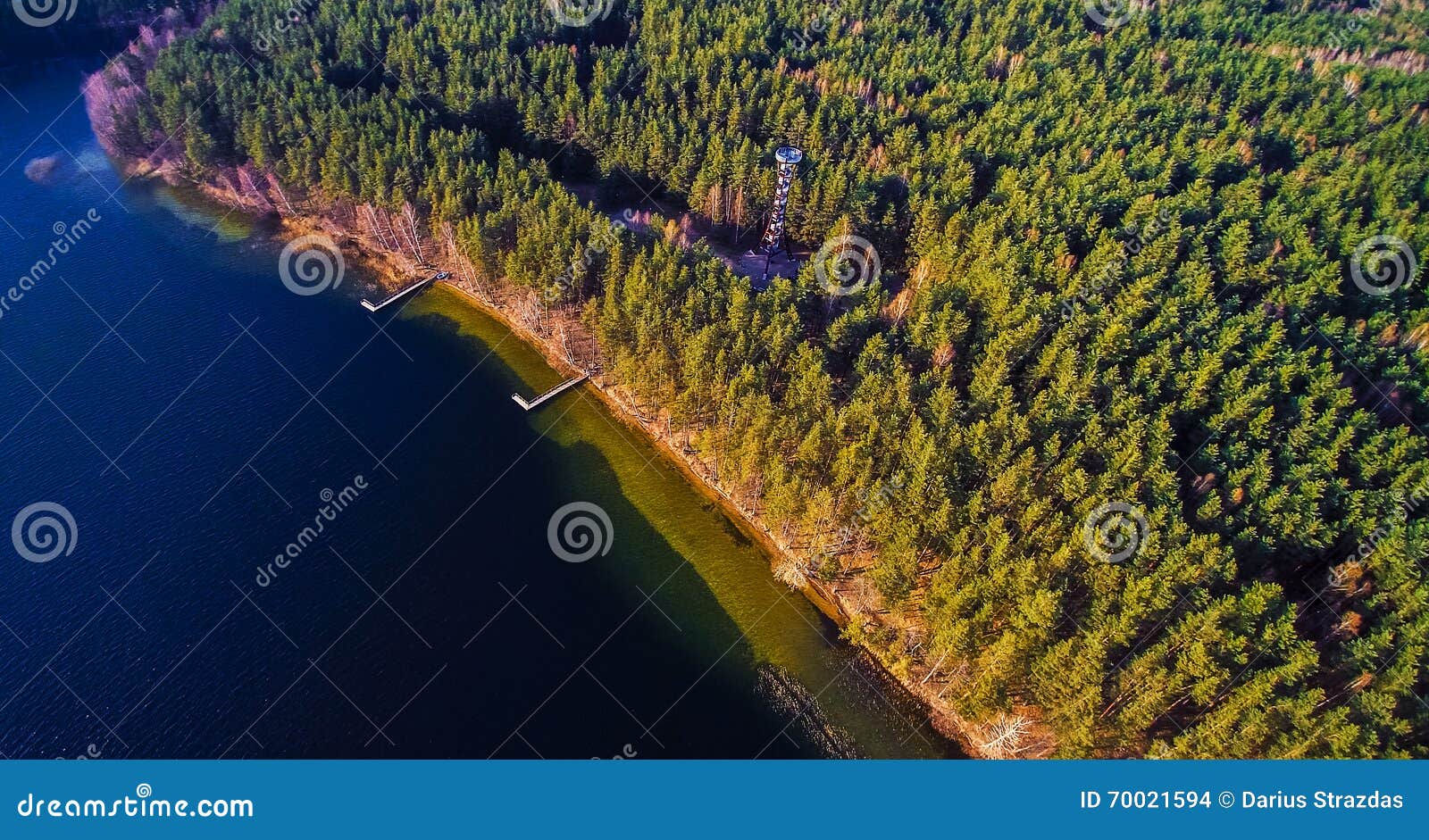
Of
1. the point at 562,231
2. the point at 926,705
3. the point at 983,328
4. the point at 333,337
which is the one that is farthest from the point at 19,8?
the point at 926,705

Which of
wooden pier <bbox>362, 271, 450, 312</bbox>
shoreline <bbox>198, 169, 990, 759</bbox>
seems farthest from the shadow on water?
wooden pier <bbox>362, 271, 450, 312</bbox>

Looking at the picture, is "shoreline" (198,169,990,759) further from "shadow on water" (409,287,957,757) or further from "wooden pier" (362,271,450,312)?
"wooden pier" (362,271,450,312)

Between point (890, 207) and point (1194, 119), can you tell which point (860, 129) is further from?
point (1194, 119)

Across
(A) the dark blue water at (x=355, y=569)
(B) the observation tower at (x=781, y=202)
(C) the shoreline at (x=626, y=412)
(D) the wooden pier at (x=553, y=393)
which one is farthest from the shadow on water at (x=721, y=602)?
(B) the observation tower at (x=781, y=202)

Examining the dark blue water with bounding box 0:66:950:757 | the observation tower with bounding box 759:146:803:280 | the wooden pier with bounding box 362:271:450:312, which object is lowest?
the dark blue water with bounding box 0:66:950:757

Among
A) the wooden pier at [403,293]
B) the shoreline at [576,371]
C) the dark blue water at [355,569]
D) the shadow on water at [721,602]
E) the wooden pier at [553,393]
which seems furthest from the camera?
the wooden pier at [403,293]

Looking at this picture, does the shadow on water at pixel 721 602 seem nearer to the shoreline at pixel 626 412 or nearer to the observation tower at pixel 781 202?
the shoreline at pixel 626 412
